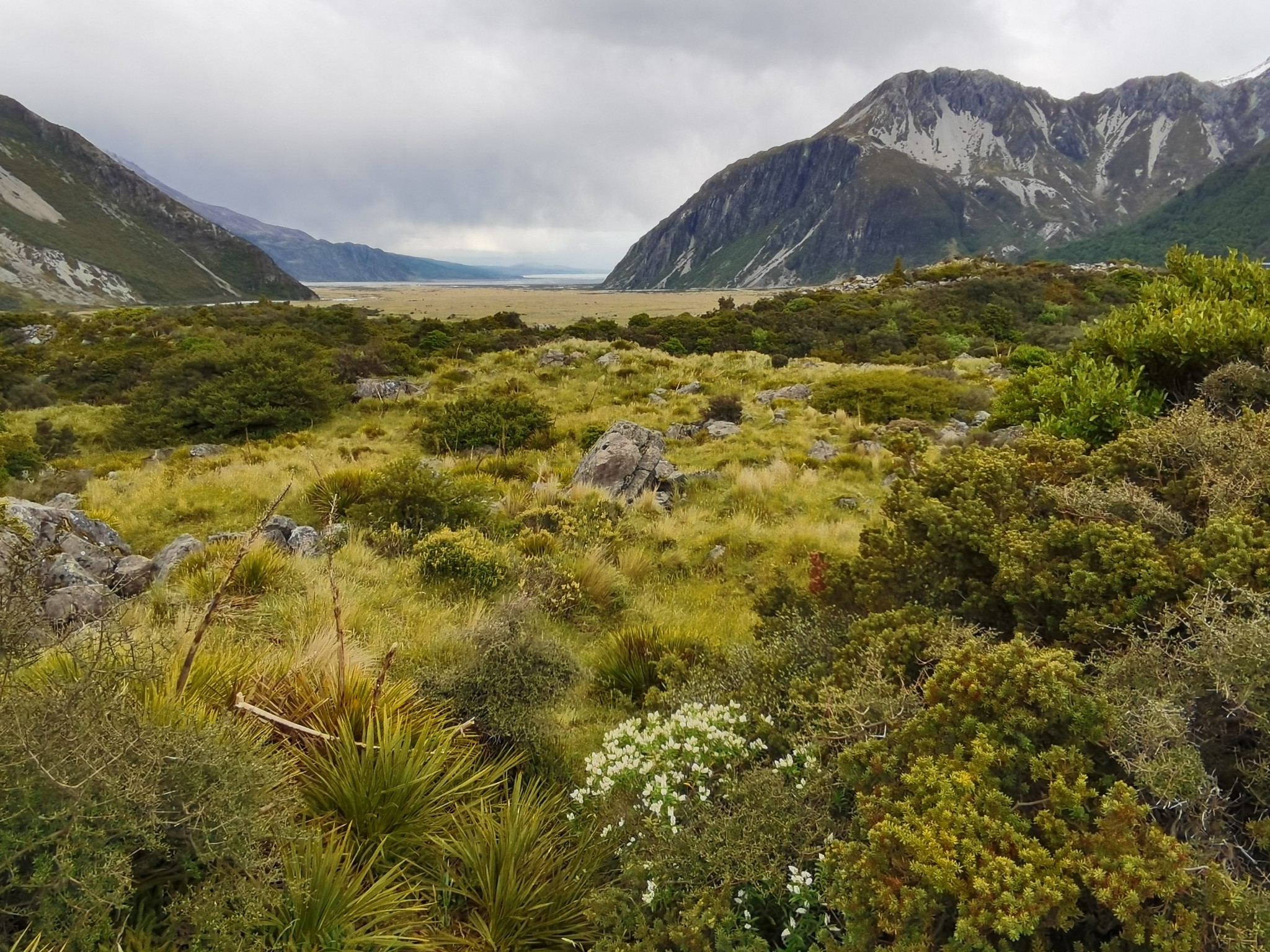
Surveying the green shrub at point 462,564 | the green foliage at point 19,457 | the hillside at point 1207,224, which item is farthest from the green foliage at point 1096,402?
the hillside at point 1207,224

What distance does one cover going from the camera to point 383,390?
1956cm

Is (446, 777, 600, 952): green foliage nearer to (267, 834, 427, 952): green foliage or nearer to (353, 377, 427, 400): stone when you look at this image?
(267, 834, 427, 952): green foliage

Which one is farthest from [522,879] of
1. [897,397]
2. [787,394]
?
[787,394]

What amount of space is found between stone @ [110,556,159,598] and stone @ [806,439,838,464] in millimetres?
10379

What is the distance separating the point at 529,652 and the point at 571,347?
22703 mm

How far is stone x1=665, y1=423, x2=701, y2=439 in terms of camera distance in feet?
48.7

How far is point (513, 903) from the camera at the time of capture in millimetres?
2832

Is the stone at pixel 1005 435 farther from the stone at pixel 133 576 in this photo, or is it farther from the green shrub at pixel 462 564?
the stone at pixel 133 576

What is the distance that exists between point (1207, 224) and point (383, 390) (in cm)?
17581

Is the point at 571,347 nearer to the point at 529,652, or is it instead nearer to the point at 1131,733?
the point at 529,652

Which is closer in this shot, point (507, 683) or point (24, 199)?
point (507, 683)

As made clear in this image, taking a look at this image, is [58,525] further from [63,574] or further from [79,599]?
[79,599]

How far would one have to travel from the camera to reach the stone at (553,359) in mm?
23609

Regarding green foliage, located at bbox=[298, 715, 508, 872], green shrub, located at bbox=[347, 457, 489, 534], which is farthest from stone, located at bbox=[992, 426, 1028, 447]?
green foliage, located at bbox=[298, 715, 508, 872]
